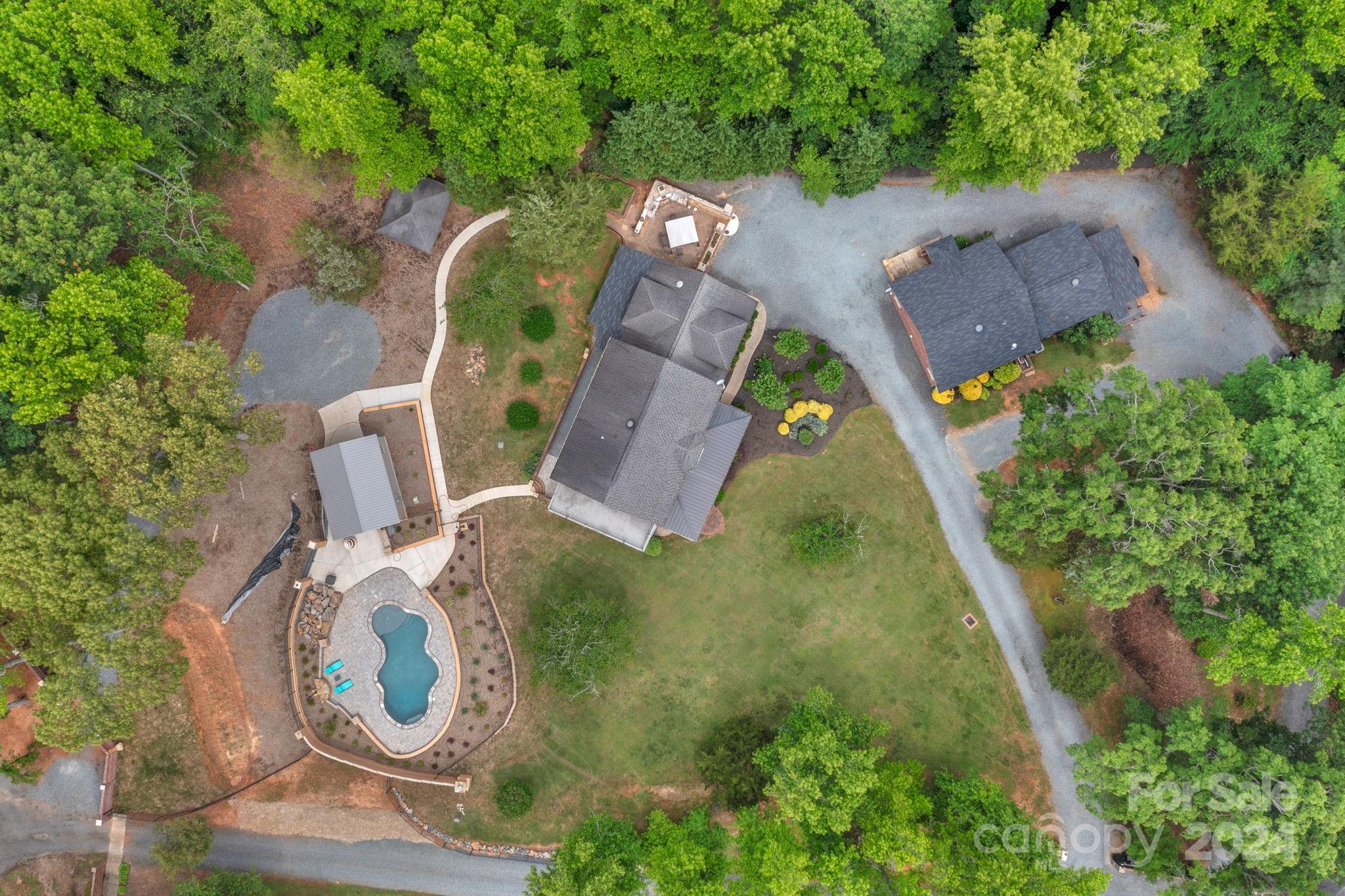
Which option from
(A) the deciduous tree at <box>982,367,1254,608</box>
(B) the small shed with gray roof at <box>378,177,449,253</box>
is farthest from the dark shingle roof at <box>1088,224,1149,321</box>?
(B) the small shed with gray roof at <box>378,177,449,253</box>

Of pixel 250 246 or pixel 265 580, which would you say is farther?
pixel 265 580

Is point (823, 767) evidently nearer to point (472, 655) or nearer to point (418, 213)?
point (472, 655)

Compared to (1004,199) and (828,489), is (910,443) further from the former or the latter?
(1004,199)

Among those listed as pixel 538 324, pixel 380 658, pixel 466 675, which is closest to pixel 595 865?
pixel 466 675

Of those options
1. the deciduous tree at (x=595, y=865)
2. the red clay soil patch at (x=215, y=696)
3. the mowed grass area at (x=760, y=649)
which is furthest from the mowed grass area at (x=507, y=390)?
the deciduous tree at (x=595, y=865)

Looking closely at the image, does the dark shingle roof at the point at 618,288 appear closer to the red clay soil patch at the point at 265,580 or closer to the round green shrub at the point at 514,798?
the red clay soil patch at the point at 265,580

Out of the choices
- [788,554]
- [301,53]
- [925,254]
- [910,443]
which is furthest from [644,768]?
[301,53]
